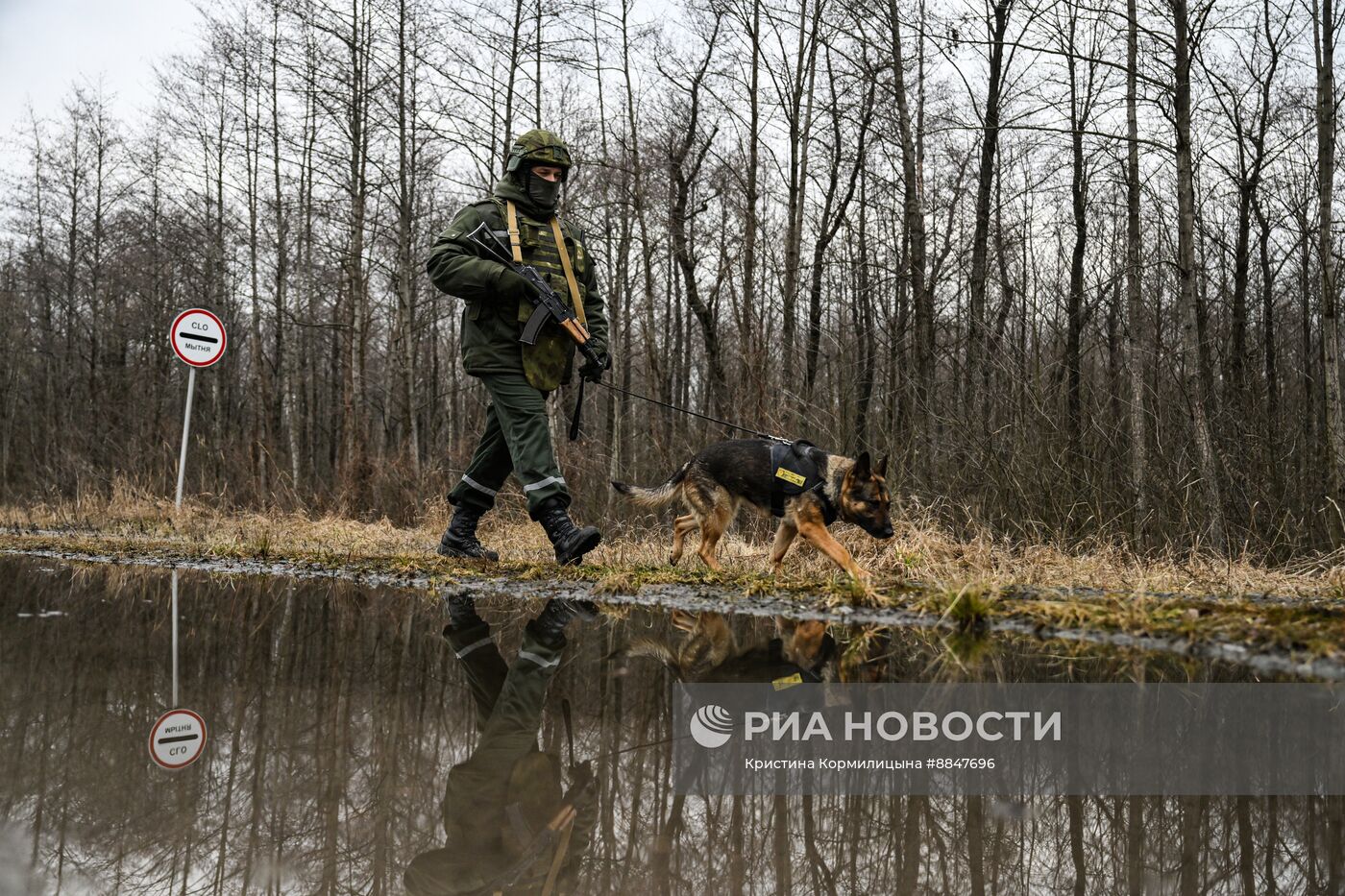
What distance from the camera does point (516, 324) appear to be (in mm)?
6234

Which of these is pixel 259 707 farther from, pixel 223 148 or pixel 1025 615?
pixel 223 148

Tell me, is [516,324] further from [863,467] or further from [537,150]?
[863,467]

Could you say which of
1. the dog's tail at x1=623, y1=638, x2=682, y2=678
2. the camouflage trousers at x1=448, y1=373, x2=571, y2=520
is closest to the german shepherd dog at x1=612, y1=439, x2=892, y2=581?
the camouflage trousers at x1=448, y1=373, x2=571, y2=520

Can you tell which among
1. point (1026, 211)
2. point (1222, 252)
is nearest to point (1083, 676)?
point (1026, 211)

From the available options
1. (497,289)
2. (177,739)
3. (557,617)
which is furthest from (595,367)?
(177,739)

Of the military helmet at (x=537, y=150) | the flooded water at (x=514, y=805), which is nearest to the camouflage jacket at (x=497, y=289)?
the military helmet at (x=537, y=150)

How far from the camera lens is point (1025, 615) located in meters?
3.77

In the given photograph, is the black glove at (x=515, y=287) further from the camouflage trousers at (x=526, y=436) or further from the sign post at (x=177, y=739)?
the sign post at (x=177, y=739)

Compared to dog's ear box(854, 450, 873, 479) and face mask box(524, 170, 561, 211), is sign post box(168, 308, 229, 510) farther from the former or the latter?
dog's ear box(854, 450, 873, 479)

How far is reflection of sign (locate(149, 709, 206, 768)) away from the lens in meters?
2.22

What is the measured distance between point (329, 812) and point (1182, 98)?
9918 mm

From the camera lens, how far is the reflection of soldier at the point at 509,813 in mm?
1568

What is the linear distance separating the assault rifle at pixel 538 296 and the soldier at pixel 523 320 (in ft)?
0.15

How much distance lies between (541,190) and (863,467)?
2739 mm
